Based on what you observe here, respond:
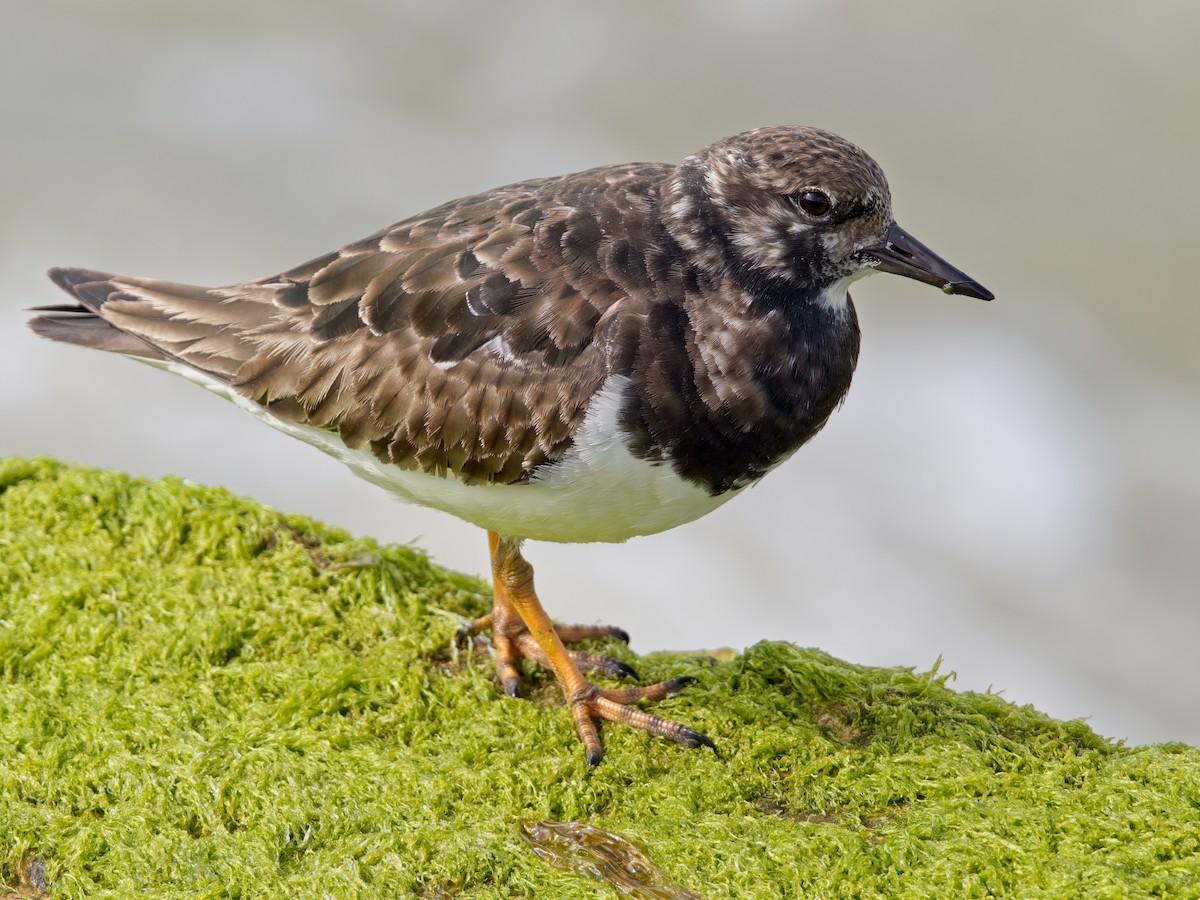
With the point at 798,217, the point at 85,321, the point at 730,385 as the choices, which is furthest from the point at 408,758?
the point at 85,321

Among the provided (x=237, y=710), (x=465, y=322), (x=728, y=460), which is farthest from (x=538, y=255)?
(x=237, y=710)

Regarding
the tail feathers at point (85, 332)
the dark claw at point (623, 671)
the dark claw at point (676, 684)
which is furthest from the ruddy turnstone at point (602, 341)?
the tail feathers at point (85, 332)

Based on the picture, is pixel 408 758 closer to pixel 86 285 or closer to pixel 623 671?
pixel 623 671

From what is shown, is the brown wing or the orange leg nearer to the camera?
the brown wing

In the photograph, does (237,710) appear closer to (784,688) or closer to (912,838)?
(784,688)

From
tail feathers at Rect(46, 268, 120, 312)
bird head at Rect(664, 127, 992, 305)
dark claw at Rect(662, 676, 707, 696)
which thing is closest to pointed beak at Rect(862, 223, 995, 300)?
Result: bird head at Rect(664, 127, 992, 305)

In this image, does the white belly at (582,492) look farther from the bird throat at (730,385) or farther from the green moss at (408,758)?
the green moss at (408,758)

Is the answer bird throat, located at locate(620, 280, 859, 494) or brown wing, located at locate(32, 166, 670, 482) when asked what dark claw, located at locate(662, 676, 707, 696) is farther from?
brown wing, located at locate(32, 166, 670, 482)
